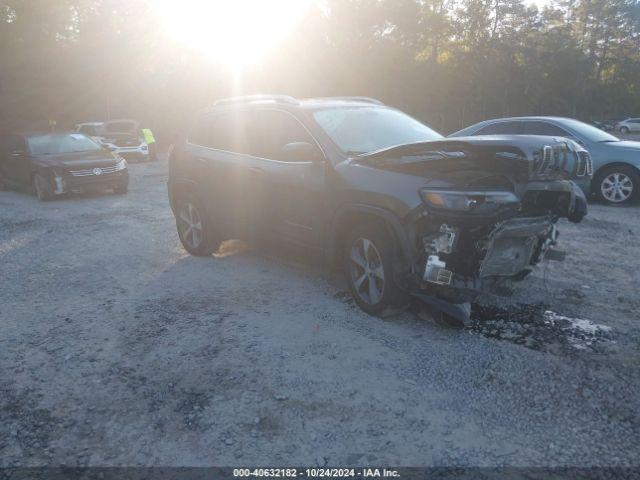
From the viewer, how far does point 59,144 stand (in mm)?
13734

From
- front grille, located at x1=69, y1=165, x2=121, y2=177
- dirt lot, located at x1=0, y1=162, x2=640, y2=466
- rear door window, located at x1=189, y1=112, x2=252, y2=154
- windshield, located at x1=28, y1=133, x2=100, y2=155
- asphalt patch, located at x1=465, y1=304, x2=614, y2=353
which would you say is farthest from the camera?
windshield, located at x1=28, y1=133, x2=100, y2=155

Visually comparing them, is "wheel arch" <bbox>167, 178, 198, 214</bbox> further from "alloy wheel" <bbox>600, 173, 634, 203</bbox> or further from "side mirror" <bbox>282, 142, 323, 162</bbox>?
"alloy wheel" <bbox>600, 173, 634, 203</bbox>

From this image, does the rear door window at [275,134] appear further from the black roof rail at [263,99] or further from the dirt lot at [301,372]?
the dirt lot at [301,372]

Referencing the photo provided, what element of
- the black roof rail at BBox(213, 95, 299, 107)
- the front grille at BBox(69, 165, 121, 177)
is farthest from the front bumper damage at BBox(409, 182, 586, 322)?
the front grille at BBox(69, 165, 121, 177)

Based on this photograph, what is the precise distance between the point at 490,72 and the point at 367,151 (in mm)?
46917

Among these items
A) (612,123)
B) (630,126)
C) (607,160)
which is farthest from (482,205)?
(612,123)

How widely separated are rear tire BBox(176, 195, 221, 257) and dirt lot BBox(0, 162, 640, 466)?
0.53 meters

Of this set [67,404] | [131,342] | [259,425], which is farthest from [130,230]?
[259,425]

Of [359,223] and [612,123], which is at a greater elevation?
[359,223]

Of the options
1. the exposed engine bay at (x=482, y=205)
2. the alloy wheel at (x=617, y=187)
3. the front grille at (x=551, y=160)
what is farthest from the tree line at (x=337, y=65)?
the front grille at (x=551, y=160)

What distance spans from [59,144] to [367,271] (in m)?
11.4

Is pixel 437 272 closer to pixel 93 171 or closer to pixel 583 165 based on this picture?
pixel 583 165

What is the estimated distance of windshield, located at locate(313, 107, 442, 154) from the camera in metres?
5.35

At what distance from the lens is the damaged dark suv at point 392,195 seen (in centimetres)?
406
